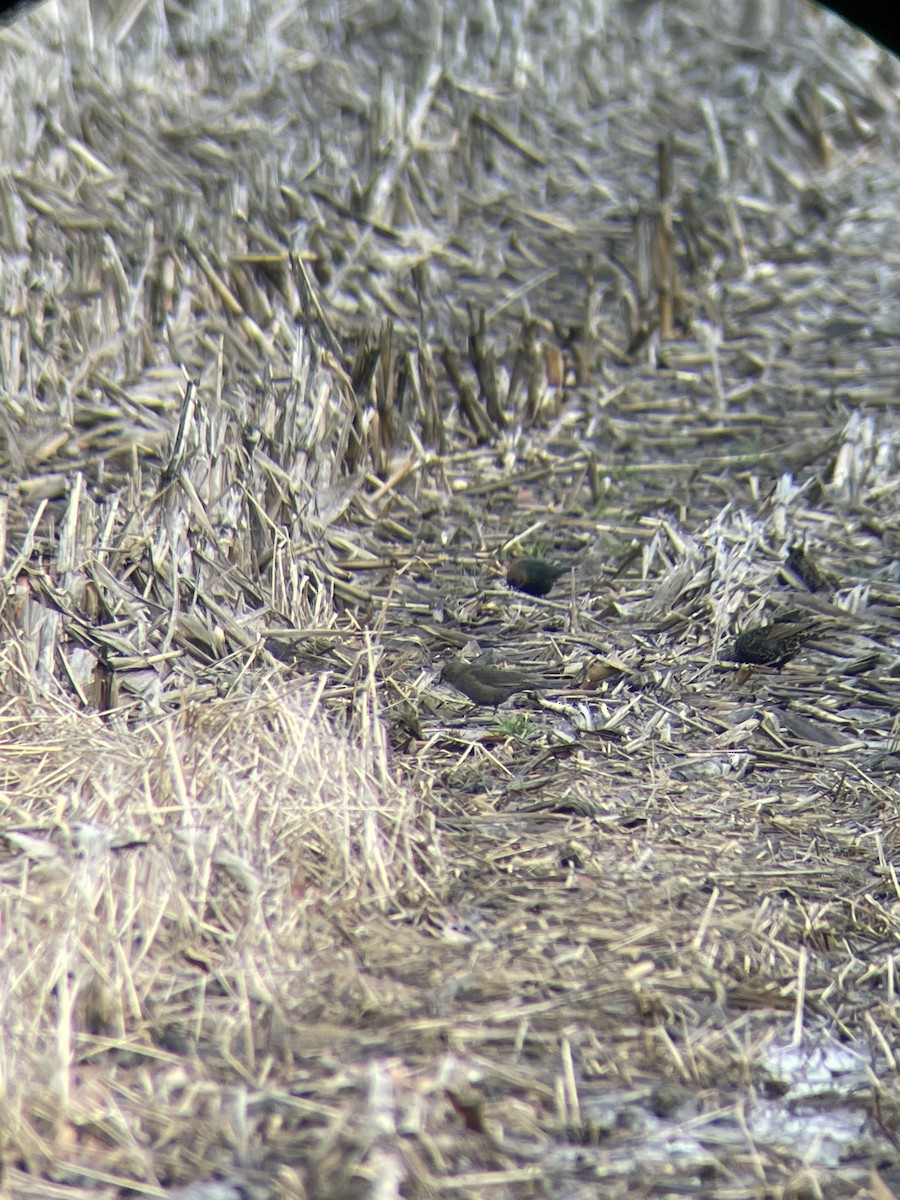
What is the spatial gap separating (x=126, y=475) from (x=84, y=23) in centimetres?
281

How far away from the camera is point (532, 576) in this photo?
11.5 feet

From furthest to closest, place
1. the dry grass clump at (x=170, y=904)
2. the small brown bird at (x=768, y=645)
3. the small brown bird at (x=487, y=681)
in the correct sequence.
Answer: the small brown bird at (x=768, y=645) < the small brown bird at (x=487, y=681) < the dry grass clump at (x=170, y=904)

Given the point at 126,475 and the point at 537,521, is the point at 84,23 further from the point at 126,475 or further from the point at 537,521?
the point at 537,521

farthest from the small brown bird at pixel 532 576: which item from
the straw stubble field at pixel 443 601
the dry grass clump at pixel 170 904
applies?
the dry grass clump at pixel 170 904

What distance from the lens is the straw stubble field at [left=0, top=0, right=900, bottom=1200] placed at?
2051 millimetres

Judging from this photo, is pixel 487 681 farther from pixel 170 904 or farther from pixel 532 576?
pixel 170 904

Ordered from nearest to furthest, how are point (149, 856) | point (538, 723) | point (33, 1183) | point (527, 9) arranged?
point (33, 1183), point (149, 856), point (538, 723), point (527, 9)

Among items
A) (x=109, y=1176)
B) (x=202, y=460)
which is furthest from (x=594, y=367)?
(x=109, y=1176)

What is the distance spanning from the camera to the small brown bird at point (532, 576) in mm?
3510

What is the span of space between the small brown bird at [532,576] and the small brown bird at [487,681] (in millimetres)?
397

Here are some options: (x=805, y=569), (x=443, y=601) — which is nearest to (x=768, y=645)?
(x=805, y=569)

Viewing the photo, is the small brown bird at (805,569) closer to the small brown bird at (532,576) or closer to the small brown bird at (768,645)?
the small brown bird at (768,645)

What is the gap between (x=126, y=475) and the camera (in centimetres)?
371

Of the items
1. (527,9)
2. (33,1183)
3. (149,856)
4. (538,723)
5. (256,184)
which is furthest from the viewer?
(527,9)
